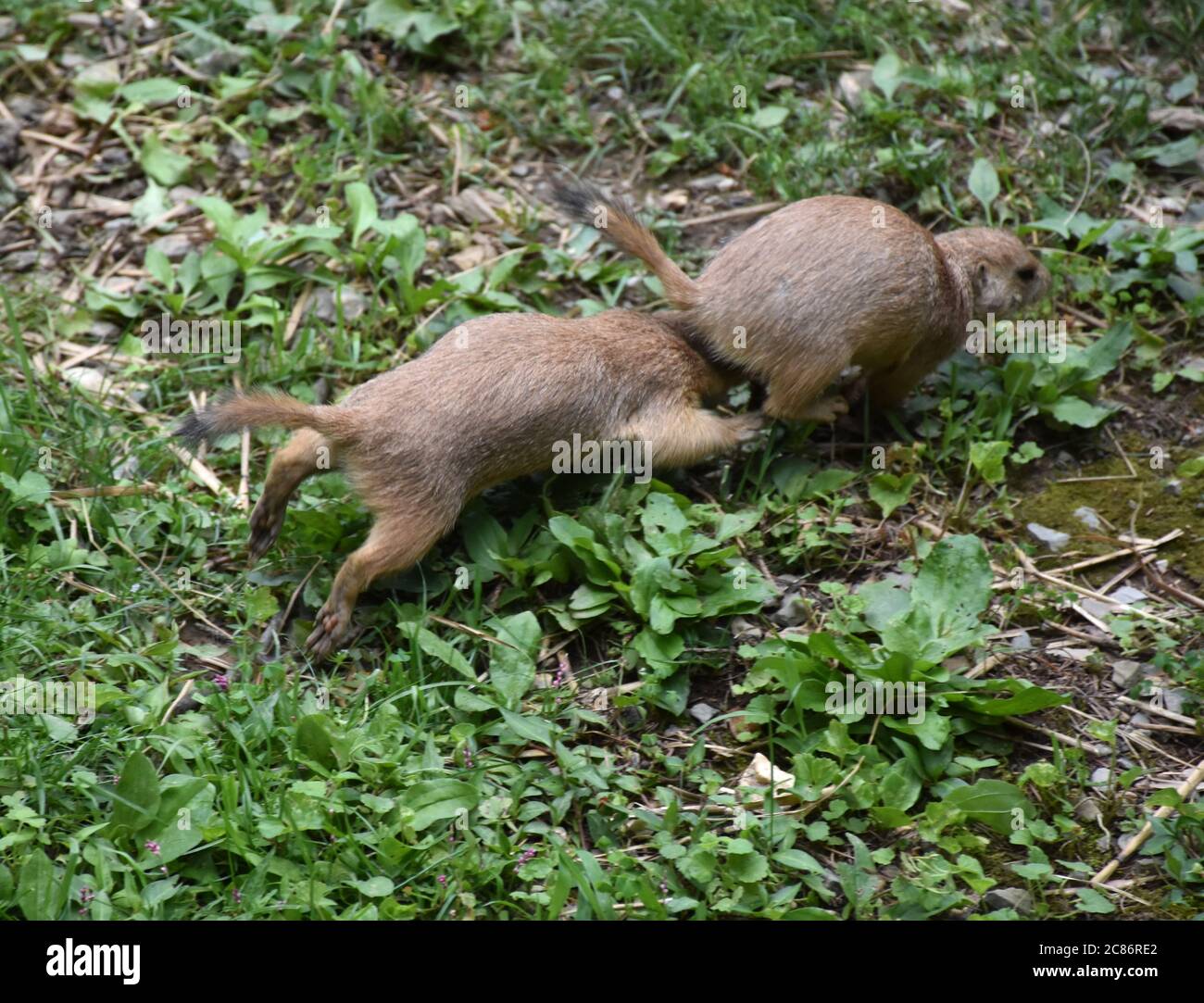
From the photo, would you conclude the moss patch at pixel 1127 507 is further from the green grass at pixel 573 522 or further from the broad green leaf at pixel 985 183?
the broad green leaf at pixel 985 183

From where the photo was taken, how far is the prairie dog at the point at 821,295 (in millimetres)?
4992

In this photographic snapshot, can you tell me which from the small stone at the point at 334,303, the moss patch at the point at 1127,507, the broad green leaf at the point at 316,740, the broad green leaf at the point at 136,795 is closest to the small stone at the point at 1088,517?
the moss patch at the point at 1127,507

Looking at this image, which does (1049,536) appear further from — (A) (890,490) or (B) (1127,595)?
(A) (890,490)

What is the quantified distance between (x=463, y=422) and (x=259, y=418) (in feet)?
2.35

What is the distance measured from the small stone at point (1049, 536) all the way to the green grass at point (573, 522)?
2.5 inches

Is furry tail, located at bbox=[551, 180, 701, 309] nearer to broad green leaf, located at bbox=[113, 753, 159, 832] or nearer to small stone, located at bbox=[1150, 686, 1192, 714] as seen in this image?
small stone, located at bbox=[1150, 686, 1192, 714]

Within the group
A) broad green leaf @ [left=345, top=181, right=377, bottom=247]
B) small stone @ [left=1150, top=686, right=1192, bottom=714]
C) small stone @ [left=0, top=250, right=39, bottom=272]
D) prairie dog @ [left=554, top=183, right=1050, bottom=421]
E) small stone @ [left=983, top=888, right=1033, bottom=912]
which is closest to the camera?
small stone @ [left=983, top=888, right=1033, bottom=912]

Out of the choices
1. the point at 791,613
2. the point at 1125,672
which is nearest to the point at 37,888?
the point at 791,613

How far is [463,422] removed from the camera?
4699 millimetres

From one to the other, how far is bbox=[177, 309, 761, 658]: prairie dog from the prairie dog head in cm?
116

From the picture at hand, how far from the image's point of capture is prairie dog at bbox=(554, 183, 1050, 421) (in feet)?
16.4

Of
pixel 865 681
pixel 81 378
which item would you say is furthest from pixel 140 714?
pixel 865 681

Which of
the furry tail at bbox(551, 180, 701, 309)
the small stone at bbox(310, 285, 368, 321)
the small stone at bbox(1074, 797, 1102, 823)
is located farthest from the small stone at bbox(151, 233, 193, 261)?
the small stone at bbox(1074, 797, 1102, 823)
